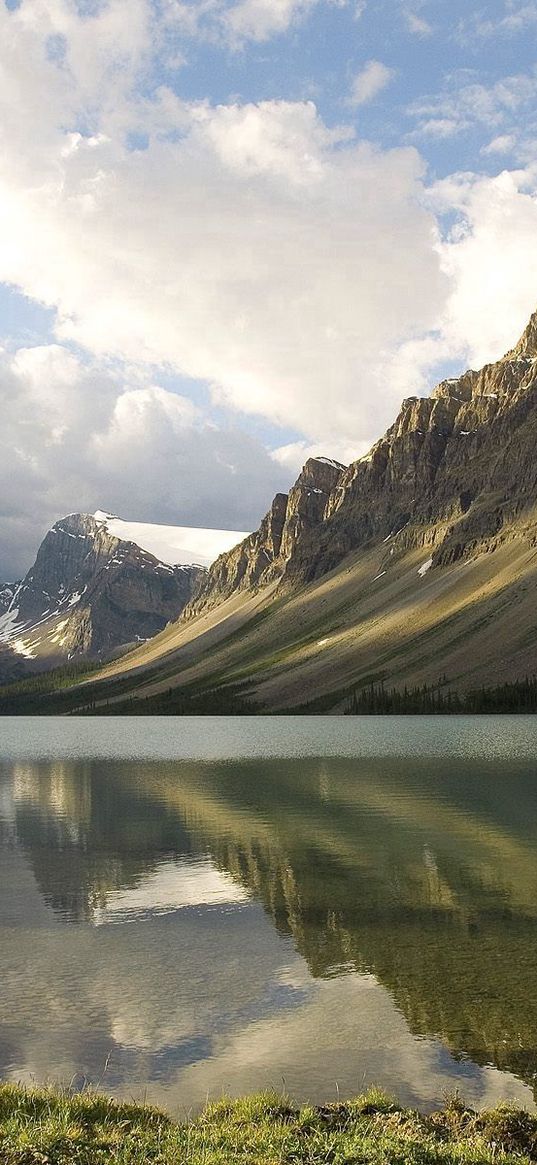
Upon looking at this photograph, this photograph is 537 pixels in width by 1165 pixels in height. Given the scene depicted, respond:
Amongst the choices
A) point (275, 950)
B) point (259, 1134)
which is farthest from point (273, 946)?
point (259, 1134)

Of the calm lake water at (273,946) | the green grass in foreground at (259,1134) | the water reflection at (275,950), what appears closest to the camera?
the green grass in foreground at (259,1134)

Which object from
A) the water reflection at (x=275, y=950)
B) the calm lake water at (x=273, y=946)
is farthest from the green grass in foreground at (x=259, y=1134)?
the water reflection at (x=275, y=950)

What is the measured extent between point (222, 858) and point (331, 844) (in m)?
6.26

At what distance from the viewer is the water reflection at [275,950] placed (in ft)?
62.1

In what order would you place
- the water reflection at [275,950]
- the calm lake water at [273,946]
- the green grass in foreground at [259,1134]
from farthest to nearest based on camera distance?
the water reflection at [275,950] → the calm lake water at [273,946] → the green grass in foreground at [259,1134]

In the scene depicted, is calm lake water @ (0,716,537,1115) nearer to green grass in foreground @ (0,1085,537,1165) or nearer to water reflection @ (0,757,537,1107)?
water reflection @ (0,757,537,1107)

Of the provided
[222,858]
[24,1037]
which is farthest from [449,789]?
[24,1037]

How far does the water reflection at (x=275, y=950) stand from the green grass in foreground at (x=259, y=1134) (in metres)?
1.43

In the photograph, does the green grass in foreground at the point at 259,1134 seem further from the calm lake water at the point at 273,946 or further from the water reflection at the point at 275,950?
the water reflection at the point at 275,950

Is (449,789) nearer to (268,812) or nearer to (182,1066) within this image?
(268,812)

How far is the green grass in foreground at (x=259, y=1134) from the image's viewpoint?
46.0 ft

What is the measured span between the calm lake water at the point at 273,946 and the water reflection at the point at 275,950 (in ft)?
0.25

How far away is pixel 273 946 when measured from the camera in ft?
90.3

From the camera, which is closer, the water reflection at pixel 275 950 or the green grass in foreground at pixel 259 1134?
the green grass in foreground at pixel 259 1134
